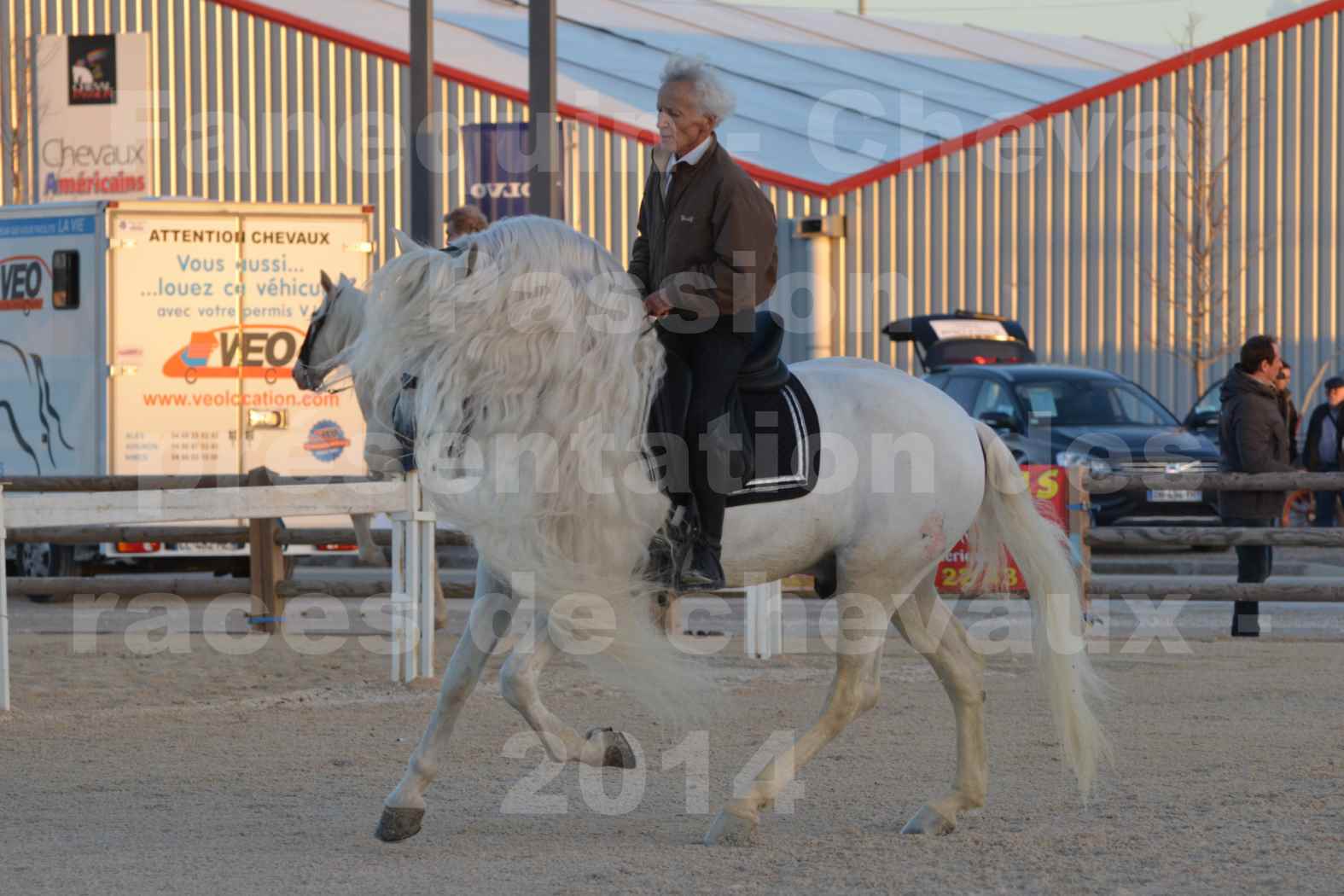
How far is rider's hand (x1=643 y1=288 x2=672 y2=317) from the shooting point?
19.8ft

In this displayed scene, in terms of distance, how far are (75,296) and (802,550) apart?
35.2ft

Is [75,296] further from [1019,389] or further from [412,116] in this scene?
[1019,389]

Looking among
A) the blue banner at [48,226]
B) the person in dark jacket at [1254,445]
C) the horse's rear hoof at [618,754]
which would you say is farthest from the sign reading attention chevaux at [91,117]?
the horse's rear hoof at [618,754]

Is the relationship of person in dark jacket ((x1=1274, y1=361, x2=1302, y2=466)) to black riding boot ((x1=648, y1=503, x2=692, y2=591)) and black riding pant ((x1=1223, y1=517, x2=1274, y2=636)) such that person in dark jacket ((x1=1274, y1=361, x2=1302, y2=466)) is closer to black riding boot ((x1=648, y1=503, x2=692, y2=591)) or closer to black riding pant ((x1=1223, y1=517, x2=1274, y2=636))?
black riding pant ((x1=1223, y1=517, x2=1274, y2=636))

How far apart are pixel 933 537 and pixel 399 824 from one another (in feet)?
6.78

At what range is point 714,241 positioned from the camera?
20.2 feet

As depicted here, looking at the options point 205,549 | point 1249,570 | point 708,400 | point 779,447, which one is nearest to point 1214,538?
point 1249,570

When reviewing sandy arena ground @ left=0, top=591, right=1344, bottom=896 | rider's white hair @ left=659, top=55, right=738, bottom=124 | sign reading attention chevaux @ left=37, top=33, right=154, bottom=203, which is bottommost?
sandy arena ground @ left=0, top=591, right=1344, bottom=896

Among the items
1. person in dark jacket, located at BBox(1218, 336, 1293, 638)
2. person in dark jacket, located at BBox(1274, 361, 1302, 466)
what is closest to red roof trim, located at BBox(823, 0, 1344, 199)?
person in dark jacket, located at BBox(1274, 361, 1302, 466)

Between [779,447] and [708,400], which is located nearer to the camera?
[708,400]

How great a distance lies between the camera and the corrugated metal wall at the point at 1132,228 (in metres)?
26.1

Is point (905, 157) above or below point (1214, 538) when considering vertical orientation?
above

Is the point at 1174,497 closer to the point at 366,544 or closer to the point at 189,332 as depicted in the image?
the point at 366,544

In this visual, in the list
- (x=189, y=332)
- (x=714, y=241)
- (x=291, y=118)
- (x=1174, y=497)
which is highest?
(x=291, y=118)
